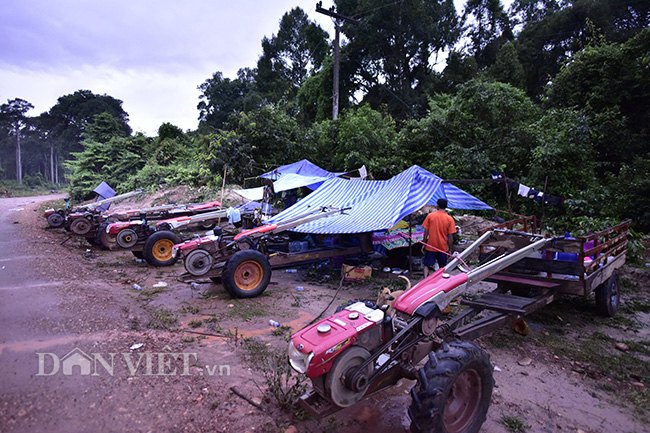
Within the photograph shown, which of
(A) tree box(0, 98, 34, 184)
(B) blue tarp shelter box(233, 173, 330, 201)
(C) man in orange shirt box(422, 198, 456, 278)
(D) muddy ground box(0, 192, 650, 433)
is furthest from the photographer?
(A) tree box(0, 98, 34, 184)

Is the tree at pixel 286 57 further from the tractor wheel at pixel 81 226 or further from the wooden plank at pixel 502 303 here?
the wooden plank at pixel 502 303

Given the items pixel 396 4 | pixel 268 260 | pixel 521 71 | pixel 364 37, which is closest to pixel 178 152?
pixel 364 37

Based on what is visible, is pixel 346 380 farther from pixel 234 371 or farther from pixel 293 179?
pixel 293 179

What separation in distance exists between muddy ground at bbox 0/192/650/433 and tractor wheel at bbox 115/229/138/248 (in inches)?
125

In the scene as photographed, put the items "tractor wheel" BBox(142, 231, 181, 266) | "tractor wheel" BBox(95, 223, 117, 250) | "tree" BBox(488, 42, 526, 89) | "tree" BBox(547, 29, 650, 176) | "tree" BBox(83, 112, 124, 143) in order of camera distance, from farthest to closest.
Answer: "tree" BBox(83, 112, 124, 143), "tree" BBox(488, 42, 526, 89), "tree" BBox(547, 29, 650, 176), "tractor wheel" BBox(95, 223, 117, 250), "tractor wheel" BBox(142, 231, 181, 266)

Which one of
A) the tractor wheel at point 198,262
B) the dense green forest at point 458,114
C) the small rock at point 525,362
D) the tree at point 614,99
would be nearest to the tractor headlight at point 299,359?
the small rock at point 525,362

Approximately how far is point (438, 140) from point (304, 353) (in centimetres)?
1480

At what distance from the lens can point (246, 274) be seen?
6.44 metres

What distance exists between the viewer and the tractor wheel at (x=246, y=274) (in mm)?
6160

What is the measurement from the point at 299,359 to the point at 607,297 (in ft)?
17.2

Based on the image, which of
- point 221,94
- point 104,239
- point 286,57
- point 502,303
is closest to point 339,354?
point 502,303

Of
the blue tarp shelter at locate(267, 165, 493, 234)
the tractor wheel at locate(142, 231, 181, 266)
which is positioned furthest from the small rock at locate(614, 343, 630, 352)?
the tractor wheel at locate(142, 231, 181, 266)

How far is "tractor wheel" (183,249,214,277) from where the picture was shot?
6.45 meters

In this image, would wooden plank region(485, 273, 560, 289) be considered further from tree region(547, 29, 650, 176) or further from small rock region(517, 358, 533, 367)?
tree region(547, 29, 650, 176)
